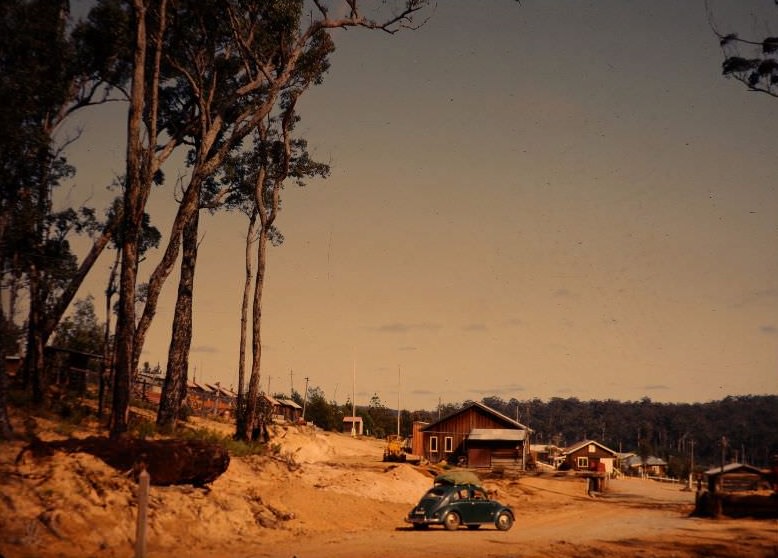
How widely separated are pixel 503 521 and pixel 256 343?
15.5 metres

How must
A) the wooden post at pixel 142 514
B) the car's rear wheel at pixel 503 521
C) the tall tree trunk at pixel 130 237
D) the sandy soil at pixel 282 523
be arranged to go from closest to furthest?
the wooden post at pixel 142 514
the sandy soil at pixel 282 523
the tall tree trunk at pixel 130 237
the car's rear wheel at pixel 503 521

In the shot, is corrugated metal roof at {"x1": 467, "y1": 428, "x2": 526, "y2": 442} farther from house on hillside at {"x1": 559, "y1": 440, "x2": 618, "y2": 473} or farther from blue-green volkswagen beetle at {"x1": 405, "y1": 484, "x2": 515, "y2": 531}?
blue-green volkswagen beetle at {"x1": 405, "y1": 484, "x2": 515, "y2": 531}

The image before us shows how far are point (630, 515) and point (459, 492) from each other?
12.4 m

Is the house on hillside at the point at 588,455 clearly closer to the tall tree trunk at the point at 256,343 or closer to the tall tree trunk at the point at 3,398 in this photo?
the tall tree trunk at the point at 256,343

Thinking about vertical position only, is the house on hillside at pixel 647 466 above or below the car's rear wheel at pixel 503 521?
below

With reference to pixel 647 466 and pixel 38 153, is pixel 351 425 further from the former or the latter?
pixel 38 153

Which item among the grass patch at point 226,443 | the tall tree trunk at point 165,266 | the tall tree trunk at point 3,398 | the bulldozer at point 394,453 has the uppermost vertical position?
the tall tree trunk at point 165,266

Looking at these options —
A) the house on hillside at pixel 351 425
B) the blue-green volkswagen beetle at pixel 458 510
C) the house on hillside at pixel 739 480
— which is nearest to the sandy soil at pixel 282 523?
the blue-green volkswagen beetle at pixel 458 510

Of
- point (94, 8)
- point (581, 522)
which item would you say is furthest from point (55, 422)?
point (581, 522)

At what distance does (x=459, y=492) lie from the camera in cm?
2492

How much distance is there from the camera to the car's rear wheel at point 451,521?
24250mm

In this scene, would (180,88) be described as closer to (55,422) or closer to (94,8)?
(94,8)

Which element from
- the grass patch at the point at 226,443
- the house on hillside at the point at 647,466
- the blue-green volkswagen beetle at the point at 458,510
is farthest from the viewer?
the house on hillside at the point at 647,466

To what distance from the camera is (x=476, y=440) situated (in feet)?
196
